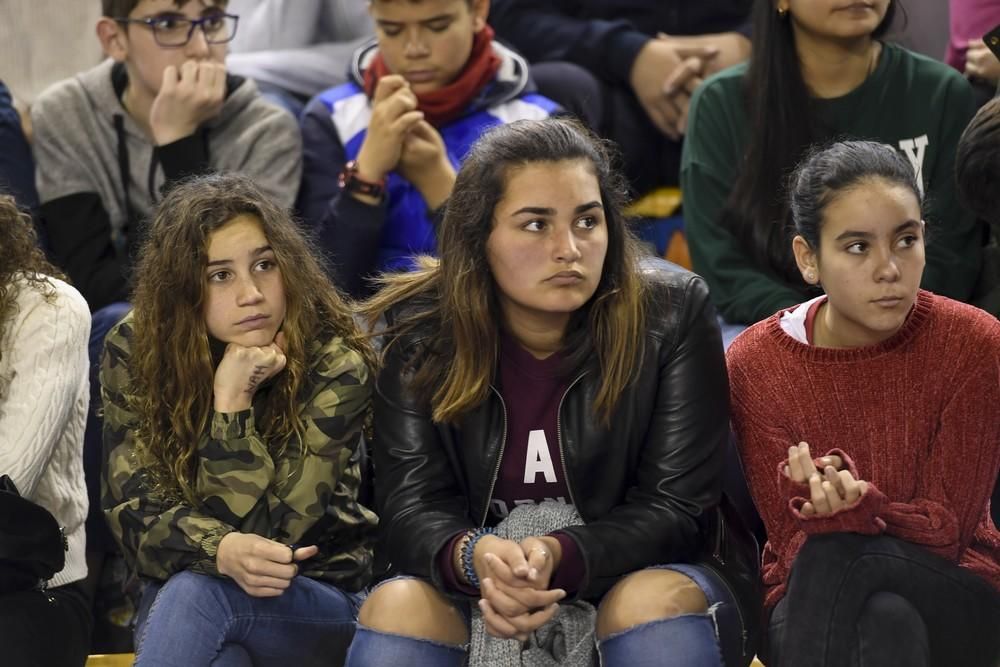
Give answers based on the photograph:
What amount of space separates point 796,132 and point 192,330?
4.36ft

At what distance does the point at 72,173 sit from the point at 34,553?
1261 millimetres

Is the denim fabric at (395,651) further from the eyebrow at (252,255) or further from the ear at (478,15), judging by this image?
the ear at (478,15)

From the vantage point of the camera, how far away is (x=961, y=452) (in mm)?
2195

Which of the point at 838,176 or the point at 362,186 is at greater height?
the point at 838,176

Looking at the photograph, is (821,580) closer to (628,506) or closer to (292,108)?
(628,506)

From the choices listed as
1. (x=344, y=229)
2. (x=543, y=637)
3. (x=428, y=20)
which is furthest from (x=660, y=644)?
(x=428, y=20)

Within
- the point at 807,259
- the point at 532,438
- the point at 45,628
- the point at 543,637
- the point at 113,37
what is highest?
the point at 113,37

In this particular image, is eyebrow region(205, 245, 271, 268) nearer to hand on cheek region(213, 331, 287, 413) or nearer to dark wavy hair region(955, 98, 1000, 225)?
hand on cheek region(213, 331, 287, 413)

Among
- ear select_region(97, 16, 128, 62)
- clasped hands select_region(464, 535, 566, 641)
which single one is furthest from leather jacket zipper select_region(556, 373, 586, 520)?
ear select_region(97, 16, 128, 62)

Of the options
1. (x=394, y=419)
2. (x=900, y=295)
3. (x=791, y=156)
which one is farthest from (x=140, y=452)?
→ (x=791, y=156)

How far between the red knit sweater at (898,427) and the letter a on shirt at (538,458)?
1.03 ft

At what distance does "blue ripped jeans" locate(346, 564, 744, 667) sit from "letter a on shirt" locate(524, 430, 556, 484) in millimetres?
246

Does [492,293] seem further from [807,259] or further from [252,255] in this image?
[807,259]

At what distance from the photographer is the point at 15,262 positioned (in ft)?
8.10
